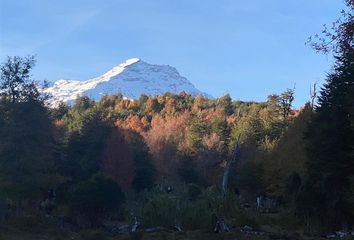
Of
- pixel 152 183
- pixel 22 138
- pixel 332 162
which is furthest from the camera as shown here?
pixel 152 183

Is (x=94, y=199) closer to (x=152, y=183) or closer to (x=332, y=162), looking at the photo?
(x=332, y=162)

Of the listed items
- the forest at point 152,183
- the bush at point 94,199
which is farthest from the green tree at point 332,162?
the bush at point 94,199

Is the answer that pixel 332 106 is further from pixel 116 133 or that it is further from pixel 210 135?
pixel 210 135

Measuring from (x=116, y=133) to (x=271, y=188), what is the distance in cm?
1690

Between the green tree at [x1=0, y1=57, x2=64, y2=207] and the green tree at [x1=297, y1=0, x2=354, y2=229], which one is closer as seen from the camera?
the green tree at [x1=297, y1=0, x2=354, y2=229]

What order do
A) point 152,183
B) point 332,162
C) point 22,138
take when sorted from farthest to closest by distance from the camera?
point 152,183 → point 22,138 → point 332,162

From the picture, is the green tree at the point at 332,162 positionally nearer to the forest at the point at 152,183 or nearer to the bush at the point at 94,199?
the forest at the point at 152,183

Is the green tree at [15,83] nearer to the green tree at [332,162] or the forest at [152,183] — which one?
the forest at [152,183]

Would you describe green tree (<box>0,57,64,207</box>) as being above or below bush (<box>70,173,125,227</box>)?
above

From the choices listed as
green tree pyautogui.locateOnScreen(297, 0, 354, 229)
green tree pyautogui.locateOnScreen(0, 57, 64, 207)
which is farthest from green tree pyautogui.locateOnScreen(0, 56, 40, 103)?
green tree pyautogui.locateOnScreen(297, 0, 354, 229)

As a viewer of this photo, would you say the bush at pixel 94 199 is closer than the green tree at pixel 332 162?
No

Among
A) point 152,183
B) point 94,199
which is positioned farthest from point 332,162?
point 152,183

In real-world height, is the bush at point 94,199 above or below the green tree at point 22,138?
below

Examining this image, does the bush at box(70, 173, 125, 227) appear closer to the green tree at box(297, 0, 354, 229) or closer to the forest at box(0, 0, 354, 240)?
the forest at box(0, 0, 354, 240)
